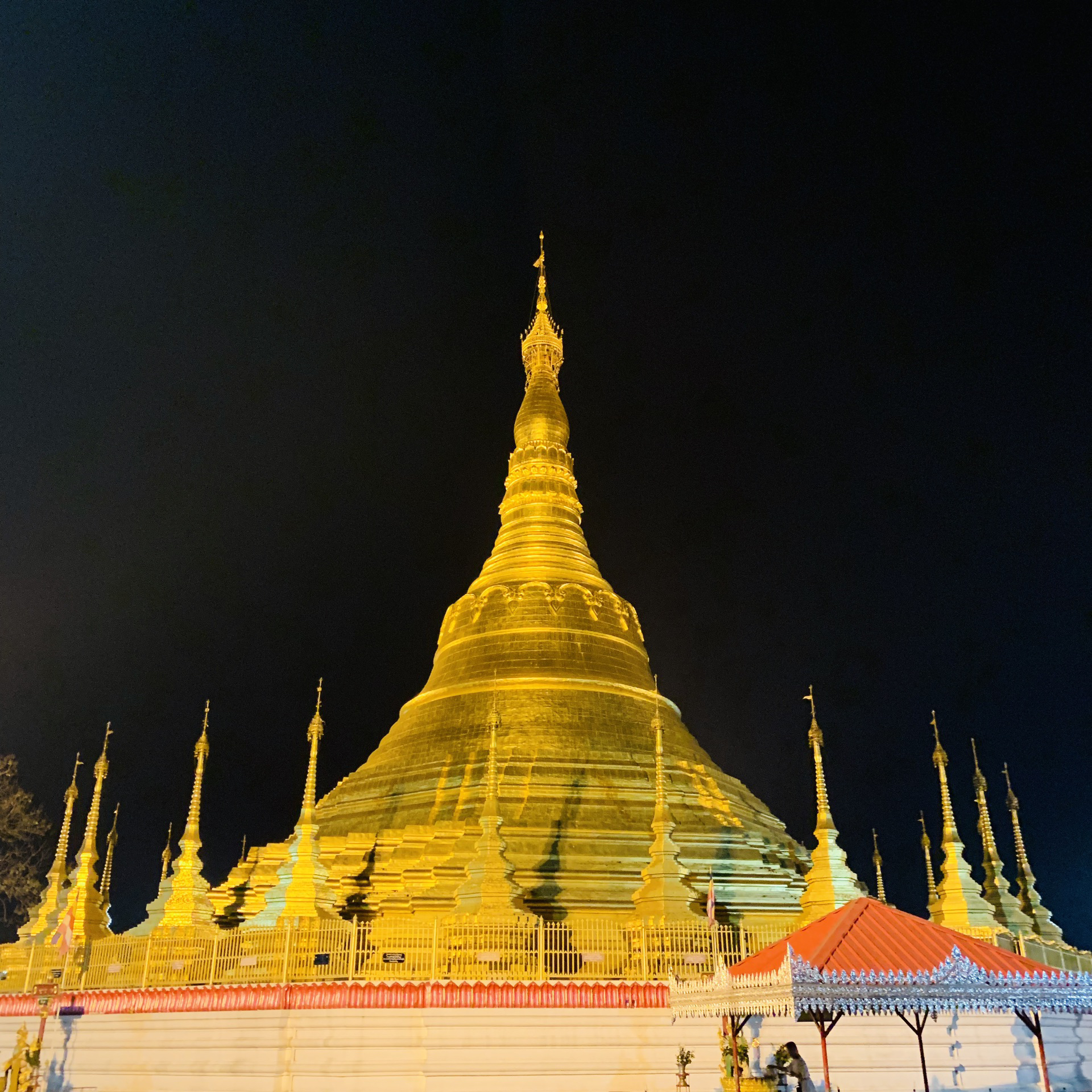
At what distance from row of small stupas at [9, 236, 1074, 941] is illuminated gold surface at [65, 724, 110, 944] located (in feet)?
0.19

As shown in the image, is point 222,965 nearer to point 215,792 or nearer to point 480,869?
point 480,869

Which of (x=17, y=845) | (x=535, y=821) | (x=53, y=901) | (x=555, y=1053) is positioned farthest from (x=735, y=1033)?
(x=17, y=845)

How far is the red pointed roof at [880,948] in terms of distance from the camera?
37.6ft

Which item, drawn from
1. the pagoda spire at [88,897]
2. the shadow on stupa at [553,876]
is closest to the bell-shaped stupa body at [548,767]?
the shadow on stupa at [553,876]

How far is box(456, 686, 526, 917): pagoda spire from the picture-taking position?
20328 mm

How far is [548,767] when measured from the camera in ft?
88.5

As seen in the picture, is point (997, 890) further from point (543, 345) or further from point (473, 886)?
point (543, 345)

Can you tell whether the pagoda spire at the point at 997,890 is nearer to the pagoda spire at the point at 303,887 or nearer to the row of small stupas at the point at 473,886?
the row of small stupas at the point at 473,886

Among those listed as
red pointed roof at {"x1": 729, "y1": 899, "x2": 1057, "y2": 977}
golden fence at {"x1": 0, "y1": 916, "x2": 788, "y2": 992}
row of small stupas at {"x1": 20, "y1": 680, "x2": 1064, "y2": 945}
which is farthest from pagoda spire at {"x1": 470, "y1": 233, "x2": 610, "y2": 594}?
red pointed roof at {"x1": 729, "y1": 899, "x2": 1057, "y2": 977}

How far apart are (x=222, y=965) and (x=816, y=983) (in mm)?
12043

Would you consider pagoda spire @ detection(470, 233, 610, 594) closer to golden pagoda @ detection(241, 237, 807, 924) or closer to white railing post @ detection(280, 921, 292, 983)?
golden pagoda @ detection(241, 237, 807, 924)

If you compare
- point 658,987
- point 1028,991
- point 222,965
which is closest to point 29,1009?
point 222,965

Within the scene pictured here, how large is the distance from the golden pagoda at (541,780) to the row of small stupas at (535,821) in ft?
0.20

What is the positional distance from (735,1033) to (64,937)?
14.7 meters
